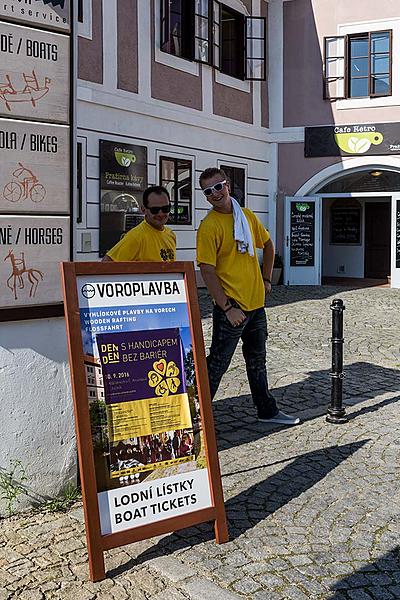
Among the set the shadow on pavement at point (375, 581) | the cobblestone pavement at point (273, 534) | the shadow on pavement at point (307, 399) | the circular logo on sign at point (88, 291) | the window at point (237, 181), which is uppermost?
the window at point (237, 181)

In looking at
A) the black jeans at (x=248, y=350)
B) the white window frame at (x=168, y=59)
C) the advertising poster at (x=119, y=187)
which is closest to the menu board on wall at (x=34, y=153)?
the black jeans at (x=248, y=350)

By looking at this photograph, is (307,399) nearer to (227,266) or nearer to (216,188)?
(227,266)

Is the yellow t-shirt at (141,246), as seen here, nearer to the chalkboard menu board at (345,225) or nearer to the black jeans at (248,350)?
the black jeans at (248,350)

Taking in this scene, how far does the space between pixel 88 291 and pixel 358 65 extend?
16.6 metres

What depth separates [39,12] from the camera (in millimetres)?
3879

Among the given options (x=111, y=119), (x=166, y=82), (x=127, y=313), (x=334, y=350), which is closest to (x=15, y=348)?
(x=127, y=313)

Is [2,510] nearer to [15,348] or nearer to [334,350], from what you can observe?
[15,348]

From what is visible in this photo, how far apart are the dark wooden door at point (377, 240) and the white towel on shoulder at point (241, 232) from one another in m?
18.4

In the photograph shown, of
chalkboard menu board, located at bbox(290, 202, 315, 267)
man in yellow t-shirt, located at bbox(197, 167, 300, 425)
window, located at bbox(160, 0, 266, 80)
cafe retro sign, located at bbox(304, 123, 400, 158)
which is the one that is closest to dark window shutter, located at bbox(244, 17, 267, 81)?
window, located at bbox(160, 0, 266, 80)

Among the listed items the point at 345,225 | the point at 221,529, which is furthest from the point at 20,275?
the point at 345,225

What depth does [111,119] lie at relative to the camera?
46.2 feet

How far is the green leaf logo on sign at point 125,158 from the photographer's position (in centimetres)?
1426

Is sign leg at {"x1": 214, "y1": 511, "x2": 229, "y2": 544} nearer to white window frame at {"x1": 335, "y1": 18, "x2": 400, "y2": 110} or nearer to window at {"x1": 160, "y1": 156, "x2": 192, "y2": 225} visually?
window at {"x1": 160, "y1": 156, "x2": 192, "y2": 225}

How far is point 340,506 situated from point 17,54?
298 cm
